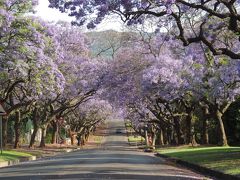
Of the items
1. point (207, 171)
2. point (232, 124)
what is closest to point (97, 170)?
point (207, 171)

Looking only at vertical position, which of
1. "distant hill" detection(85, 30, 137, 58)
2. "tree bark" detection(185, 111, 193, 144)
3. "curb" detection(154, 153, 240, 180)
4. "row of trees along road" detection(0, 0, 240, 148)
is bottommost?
"curb" detection(154, 153, 240, 180)

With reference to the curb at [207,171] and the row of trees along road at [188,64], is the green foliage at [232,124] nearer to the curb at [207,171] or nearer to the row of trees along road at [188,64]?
the row of trees along road at [188,64]

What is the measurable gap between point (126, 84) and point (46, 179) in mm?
24829

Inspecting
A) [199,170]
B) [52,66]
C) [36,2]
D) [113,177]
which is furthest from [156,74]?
[113,177]

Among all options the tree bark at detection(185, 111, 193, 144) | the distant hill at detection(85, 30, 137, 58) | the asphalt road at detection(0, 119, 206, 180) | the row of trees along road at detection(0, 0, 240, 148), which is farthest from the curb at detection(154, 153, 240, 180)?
the distant hill at detection(85, 30, 137, 58)

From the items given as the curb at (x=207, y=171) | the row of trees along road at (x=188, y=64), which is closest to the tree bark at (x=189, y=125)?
the row of trees along road at (x=188, y=64)

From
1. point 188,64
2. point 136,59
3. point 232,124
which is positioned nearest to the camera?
point 188,64

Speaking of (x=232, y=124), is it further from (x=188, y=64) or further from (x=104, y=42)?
(x=188, y=64)

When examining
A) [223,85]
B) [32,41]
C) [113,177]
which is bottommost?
[113,177]

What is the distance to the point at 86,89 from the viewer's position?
163 feet

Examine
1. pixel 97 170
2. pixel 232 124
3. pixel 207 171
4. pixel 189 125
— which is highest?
pixel 232 124

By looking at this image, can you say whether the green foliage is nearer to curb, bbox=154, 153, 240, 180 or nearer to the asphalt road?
curb, bbox=154, 153, 240, 180

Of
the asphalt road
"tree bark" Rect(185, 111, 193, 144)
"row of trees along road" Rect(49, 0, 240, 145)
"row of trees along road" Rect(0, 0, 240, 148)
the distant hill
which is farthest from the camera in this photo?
"tree bark" Rect(185, 111, 193, 144)

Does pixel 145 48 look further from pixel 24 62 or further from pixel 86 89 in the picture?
pixel 24 62
